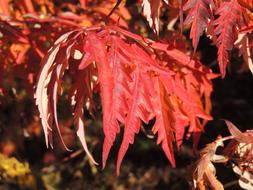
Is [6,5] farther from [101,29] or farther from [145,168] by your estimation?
[145,168]

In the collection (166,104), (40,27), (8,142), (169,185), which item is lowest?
(169,185)

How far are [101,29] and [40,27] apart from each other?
1.56ft

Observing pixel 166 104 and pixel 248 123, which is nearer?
pixel 166 104

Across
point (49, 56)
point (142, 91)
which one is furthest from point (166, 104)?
point (49, 56)

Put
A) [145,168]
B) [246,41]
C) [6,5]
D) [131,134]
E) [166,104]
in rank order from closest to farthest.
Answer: [131,134] < [166,104] < [246,41] < [6,5] < [145,168]

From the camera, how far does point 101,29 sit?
3.53 ft

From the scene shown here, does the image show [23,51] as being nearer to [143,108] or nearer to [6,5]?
[6,5]

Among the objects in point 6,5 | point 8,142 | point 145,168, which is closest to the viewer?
point 6,5

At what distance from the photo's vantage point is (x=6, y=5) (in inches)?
58.2

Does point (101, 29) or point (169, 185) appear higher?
point (101, 29)

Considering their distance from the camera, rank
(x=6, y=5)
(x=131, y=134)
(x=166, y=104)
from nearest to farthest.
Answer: (x=131, y=134) < (x=166, y=104) < (x=6, y=5)

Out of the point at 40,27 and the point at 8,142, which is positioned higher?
the point at 40,27

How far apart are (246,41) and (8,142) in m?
2.30

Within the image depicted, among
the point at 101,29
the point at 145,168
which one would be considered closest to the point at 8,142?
the point at 145,168
